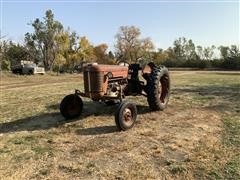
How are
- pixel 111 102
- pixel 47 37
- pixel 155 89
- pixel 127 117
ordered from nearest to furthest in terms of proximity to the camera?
pixel 127 117, pixel 155 89, pixel 111 102, pixel 47 37

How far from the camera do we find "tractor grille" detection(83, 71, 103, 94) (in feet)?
26.2

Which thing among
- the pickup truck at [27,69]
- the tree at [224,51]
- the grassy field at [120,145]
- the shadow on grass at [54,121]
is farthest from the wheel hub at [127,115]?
the tree at [224,51]

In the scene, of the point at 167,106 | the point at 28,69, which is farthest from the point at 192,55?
the point at 167,106

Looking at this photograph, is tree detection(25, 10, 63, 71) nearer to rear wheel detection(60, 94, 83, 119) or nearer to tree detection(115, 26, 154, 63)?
tree detection(115, 26, 154, 63)

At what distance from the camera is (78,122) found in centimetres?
837

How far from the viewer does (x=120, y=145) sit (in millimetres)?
6430

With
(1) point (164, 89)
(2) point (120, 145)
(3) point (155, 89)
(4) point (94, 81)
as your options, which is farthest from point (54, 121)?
(1) point (164, 89)

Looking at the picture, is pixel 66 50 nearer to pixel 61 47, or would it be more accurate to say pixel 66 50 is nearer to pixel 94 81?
pixel 61 47

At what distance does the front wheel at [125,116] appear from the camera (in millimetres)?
7318

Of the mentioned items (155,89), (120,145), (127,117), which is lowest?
(120,145)

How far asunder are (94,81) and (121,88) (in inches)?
41.9

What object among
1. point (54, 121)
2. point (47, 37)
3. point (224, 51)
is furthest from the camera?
point (224, 51)

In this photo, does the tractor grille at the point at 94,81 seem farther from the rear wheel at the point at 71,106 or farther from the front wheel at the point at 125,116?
the rear wheel at the point at 71,106

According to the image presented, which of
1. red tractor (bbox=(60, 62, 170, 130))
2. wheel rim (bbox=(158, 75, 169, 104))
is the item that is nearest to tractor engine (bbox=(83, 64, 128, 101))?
red tractor (bbox=(60, 62, 170, 130))
